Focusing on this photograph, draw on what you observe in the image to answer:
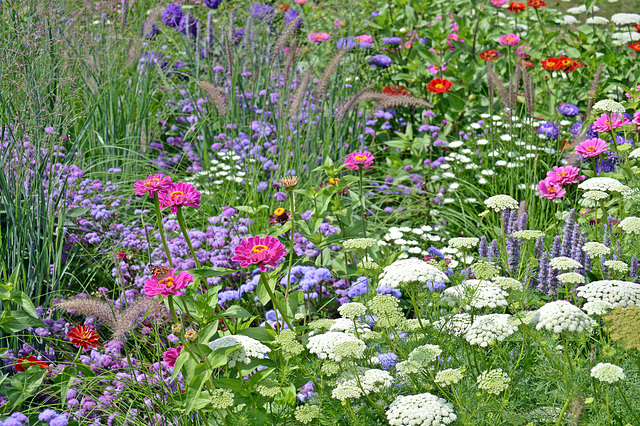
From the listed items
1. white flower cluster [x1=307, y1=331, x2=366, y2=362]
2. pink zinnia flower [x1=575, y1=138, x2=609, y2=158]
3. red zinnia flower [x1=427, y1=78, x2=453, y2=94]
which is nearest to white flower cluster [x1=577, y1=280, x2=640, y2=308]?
white flower cluster [x1=307, y1=331, x2=366, y2=362]

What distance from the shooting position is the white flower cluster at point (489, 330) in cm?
172

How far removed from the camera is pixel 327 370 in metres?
1.78

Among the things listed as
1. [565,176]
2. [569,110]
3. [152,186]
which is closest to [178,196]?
[152,186]

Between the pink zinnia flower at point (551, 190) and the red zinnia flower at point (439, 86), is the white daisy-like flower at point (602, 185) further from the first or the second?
the red zinnia flower at point (439, 86)

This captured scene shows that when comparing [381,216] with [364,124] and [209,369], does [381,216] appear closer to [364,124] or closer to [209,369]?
[364,124]

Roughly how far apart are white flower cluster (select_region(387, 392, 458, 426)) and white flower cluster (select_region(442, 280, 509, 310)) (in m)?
0.36

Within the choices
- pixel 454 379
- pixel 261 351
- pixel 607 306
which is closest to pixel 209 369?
pixel 261 351

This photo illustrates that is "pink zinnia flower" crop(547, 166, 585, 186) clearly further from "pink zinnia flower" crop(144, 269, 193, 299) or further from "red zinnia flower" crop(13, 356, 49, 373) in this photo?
"red zinnia flower" crop(13, 356, 49, 373)

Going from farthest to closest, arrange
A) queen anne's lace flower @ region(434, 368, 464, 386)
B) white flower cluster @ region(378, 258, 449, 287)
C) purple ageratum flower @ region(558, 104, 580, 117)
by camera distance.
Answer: purple ageratum flower @ region(558, 104, 580, 117) → white flower cluster @ region(378, 258, 449, 287) → queen anne's lace flower @ region(434, 368, 464, 386)

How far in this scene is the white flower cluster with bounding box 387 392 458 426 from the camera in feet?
5.19

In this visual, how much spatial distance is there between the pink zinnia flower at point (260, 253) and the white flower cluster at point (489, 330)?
1.96 feet

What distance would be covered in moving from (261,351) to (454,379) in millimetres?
592

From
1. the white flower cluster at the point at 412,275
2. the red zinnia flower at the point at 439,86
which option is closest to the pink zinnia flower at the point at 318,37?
the red zinnia flower at the point at 439,86

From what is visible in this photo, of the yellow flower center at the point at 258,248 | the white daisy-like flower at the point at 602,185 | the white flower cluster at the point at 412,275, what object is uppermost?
the yellow flower center at the point at 258,248
